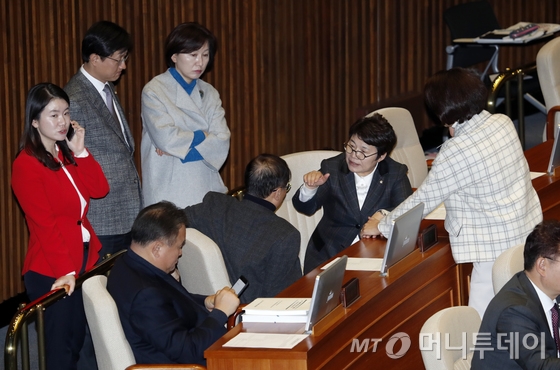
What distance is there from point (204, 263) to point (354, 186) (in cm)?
97

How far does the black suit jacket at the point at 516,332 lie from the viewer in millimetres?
2898

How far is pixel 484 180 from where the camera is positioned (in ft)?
11.9

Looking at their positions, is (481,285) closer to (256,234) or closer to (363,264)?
(363,264)

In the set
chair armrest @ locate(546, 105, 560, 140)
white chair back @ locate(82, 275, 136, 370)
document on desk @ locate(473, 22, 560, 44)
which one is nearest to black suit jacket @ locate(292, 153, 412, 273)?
white chair back @ locate(82, 275, 136, 370)

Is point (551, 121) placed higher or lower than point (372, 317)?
higher

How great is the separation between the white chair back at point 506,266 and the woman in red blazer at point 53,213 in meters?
1.76

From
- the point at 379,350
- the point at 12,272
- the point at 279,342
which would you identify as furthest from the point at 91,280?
the point at 12,272

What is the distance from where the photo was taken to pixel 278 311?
3205 millimetres

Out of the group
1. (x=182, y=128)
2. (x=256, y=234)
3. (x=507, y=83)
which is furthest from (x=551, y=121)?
(x=256, y=234)

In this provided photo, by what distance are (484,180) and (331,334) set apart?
0.97m

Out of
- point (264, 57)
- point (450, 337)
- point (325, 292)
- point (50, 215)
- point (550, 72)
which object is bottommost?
point (450, 337)

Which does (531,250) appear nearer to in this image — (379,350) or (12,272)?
(379,350)

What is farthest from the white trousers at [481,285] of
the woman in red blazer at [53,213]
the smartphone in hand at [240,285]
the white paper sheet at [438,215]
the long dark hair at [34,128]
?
the long dark hair at [34,128]

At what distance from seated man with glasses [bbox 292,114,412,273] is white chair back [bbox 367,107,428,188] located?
1269mm
